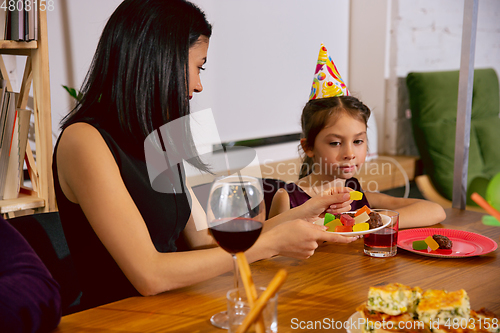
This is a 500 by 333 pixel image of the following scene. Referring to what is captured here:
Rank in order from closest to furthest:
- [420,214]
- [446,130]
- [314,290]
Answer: [314,290] → [420,214] → [446,130]

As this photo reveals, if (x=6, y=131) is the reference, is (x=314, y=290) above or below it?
below

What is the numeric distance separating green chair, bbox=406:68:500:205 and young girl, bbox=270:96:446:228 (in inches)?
47.0

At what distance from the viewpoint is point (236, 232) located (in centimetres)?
63

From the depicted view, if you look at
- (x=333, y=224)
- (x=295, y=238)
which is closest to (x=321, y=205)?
(x=333, y=224)

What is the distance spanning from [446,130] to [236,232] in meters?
2.37

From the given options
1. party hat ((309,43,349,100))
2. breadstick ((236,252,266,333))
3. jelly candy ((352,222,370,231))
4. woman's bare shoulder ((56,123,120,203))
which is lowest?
jelly candy ((352,222,370,231))

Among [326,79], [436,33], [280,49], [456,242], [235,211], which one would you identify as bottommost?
[456,242]

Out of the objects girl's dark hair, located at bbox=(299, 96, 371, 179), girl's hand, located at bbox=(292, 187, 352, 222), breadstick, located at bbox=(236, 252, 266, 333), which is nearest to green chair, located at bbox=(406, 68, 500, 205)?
girl's dark hair, located at bbox=(299, 96, 371, 179)

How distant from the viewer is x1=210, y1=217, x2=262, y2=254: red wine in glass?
63 centimetres

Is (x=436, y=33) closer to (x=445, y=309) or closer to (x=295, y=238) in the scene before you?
(x=295, y=238)

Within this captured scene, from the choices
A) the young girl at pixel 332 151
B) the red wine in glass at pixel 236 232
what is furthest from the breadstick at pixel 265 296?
the young girl at pixel 332 151

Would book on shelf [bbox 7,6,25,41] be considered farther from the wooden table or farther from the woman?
the wooden table

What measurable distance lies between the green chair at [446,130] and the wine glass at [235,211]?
2249 mm

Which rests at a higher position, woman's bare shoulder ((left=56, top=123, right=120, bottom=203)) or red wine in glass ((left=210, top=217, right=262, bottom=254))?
woman's bare shoulder ((left=56, top=123, right=120, bottom=203))
